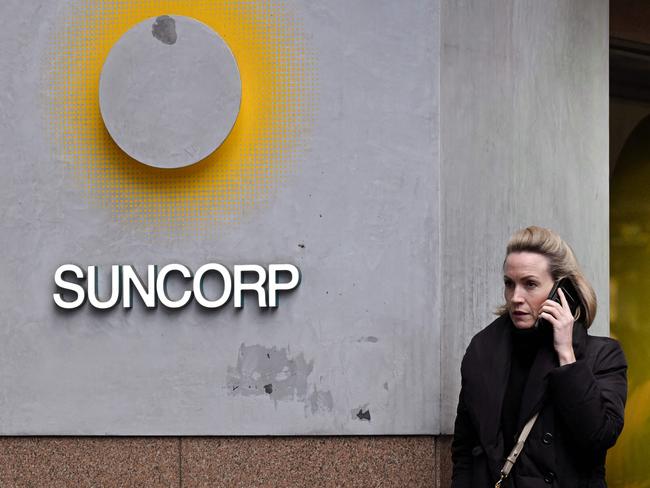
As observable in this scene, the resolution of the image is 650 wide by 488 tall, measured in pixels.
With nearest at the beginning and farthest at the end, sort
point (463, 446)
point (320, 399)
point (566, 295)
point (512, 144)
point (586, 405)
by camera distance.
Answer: point (586, 405) → point (566, 295) → point (463, 446) → point (320, 399) → point (512, 144)

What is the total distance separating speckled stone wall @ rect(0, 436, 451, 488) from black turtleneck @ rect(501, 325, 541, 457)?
1.23 metres

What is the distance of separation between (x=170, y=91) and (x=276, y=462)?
85.2 inches

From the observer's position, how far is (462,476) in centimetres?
467

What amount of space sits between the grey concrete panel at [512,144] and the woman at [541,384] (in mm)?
1087

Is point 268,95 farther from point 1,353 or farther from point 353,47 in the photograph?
point 1,353

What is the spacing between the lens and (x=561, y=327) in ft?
13.9

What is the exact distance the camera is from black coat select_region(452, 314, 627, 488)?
411cm

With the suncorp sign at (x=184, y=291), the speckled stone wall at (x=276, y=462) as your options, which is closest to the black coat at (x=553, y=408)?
the speckled stone wall at (x=276, y=462)

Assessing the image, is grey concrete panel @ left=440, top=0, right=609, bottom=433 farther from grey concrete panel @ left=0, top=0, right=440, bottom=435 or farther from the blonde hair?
the blonde hair

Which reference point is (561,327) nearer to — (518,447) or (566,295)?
(566,295)

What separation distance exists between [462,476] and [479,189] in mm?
1837

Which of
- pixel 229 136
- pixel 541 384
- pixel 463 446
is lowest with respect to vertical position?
pixel 463 446

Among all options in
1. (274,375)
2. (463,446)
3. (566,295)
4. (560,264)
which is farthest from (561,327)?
(274,375)

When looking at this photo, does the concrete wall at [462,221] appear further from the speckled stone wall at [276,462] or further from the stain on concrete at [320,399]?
the stain on concrete at [320,399]
